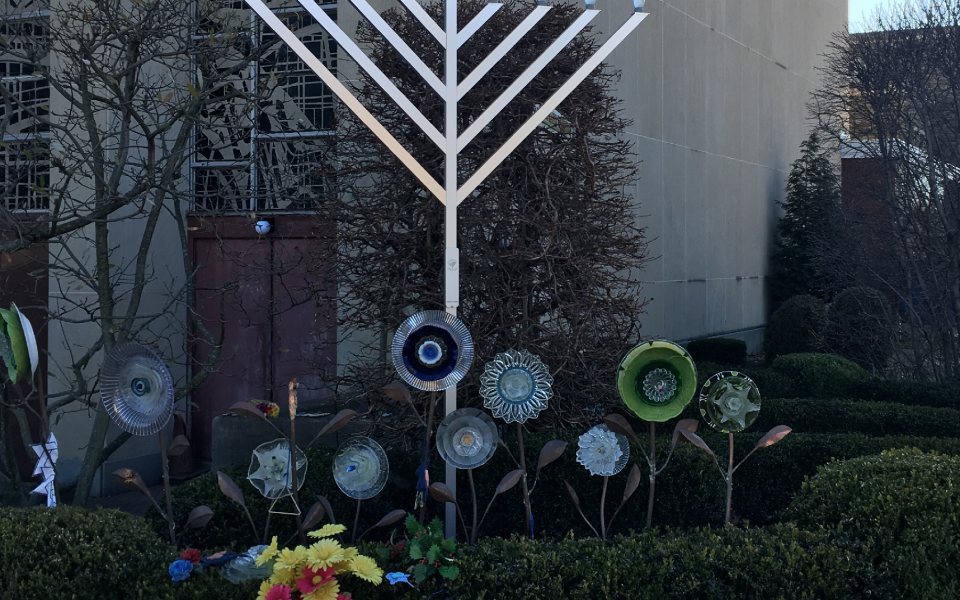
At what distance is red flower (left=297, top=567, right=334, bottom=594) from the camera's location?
2834mm

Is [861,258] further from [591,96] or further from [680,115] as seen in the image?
[591,96]

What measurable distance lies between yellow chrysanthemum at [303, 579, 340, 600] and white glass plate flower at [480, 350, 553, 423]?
1.26 m

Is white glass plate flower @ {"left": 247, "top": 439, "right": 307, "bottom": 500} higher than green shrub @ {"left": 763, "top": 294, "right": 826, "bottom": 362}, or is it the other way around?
green shrub @ {"left": 763, "top": 294, "right": 826, "bottom": 362}

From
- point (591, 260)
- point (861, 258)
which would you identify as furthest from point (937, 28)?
point (591, 260)

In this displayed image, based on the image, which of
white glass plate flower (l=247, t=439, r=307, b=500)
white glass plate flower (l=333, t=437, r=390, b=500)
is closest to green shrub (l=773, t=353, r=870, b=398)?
white glass plate flower (l=333, t=437, r=390, b=500)

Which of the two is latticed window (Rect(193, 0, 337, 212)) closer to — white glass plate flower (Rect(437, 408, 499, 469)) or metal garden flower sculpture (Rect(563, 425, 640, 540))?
white glass plate flower (Rect(437, 408, 499, 469))

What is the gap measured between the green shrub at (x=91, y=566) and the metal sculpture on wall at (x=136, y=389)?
1.50 feet

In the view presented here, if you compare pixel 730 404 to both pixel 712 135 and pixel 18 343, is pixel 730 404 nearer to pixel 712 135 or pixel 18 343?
pixel 18 343

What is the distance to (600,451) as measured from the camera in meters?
3.88

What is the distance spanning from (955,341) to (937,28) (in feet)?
10.4

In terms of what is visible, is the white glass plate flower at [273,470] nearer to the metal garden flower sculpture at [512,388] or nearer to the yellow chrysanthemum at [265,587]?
the yellow chrysanthemum at [265,587]

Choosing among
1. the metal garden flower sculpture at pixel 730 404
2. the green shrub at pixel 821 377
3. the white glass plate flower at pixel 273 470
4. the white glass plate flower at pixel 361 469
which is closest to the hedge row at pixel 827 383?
the green shrub at pixel 821 377

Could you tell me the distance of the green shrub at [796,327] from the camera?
35.7ft

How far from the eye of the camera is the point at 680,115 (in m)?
11.1
